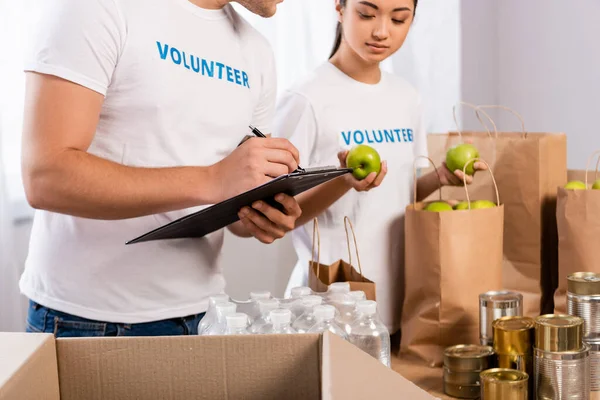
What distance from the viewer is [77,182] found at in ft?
3.91

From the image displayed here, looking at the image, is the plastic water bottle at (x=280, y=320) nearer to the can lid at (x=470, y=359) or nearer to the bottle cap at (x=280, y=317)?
the bottle cap at (x=280, y=317)

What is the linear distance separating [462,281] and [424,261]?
0.26 feet

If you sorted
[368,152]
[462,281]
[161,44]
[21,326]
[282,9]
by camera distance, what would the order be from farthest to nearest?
[282,9] → [21,326] → [368,152] → [462,281] → [161,44]

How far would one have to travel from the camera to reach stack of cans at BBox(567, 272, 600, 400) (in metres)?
1.19

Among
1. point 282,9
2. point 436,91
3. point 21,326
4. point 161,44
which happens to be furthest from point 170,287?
point 436,91

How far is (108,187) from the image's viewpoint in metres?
1.21

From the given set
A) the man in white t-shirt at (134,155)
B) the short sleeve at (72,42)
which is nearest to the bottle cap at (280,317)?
the man in white t-shirt at (134,155)

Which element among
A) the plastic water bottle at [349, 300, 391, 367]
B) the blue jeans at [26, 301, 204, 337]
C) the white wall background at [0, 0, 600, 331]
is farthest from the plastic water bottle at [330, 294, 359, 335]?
the white wall background at [0, 0, 600, 331]

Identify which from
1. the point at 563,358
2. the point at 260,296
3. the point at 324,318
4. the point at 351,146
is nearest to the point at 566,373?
the point at 563,358

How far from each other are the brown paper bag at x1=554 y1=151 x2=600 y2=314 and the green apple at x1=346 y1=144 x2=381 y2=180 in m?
0.38

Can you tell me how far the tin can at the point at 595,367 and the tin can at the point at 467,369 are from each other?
144 millimetres

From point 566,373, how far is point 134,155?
0.75 m

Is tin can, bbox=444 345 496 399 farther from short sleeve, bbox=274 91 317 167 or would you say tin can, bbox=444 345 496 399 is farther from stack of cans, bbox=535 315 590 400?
short sleeve, bbox=274 91 317 167

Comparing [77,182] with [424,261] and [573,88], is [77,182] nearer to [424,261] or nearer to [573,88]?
[424,261]
